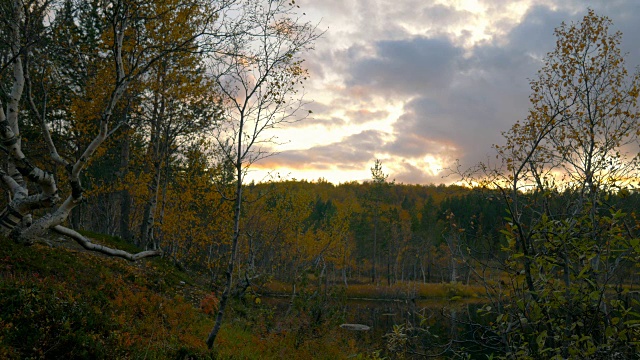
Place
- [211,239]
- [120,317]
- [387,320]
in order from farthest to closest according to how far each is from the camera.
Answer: [387,320] < [211,239] < [120,317]

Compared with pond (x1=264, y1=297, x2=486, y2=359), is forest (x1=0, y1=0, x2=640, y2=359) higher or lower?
higher

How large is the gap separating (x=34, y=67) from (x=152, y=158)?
6002 mm

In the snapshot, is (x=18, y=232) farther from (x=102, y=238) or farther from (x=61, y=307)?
(x=102, y=238)

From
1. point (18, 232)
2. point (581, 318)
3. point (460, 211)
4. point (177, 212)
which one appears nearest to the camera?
point (581, 318)

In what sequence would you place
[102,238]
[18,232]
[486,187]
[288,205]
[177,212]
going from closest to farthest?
[486,187]
[18,232]
[102,238]
[177,212]
[288,205]

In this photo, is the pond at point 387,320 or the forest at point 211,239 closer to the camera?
the forest at point 211,239

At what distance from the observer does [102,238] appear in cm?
1725

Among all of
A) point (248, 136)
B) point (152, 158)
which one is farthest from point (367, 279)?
point (248, 136)

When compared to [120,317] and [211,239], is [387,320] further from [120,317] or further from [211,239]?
[120,317]

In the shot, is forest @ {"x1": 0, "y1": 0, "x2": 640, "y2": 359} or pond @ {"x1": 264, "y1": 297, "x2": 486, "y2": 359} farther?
pond @ {"x1": 264, "y1": 297, "x2": 486, "y2": 359}

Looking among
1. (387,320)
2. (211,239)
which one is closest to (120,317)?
(211,239)

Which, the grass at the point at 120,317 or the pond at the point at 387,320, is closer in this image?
the grass at the point at 120,317

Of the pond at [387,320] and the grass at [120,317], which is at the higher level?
the grass at [120,317]

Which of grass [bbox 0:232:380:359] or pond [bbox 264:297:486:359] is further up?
grass [bbox 0:232:380:359]
